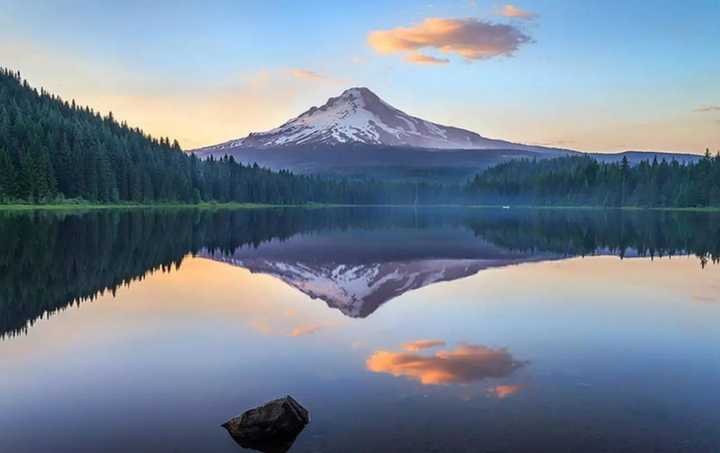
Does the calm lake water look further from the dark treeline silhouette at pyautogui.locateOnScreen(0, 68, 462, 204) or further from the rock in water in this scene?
the dark treeline silhouette at pyautogui.locateOnScreen(0, 68, 462, 204)

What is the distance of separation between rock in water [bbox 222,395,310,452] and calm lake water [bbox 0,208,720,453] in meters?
0.23

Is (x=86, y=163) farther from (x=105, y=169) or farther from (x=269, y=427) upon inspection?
(x=269, y=427)

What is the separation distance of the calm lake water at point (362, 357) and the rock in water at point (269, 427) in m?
0.23

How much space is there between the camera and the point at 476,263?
38844 mm

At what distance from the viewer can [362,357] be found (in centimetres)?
1536

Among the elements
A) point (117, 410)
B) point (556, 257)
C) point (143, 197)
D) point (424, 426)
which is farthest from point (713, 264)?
point (143, 197)

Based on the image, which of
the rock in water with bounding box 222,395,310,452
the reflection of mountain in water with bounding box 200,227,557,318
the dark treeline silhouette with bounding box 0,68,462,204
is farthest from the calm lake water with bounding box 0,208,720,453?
the dark treeline silhouette with bounding box 0,68,462,204

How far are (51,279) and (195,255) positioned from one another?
1503cm

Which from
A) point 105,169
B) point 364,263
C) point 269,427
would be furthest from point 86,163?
point 269,427

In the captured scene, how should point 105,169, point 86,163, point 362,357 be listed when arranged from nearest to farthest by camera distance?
1. point 362,357
2. point 86,163
3. point 105,169

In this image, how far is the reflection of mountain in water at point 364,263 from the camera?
2730 centimetres

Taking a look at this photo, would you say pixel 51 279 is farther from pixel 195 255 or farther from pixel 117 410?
pixel 117 410

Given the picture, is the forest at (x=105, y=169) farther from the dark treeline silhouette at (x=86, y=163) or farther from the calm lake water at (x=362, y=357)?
the calm lake water at (x=362, y=357)

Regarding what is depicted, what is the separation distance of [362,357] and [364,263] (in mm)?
23508
